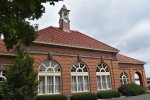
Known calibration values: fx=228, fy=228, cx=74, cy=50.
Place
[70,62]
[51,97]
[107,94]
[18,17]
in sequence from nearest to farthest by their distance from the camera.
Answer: [18,17] → [51,97] → [70,62] → [107,94]

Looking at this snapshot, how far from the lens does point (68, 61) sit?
27.0 meters

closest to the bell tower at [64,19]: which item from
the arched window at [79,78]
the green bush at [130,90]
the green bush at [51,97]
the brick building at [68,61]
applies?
the brick building at [68,61]

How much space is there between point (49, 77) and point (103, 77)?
781 centimetres

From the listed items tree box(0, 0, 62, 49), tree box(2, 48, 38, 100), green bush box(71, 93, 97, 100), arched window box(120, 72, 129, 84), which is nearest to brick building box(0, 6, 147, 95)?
green bush box(71, 93, 97, 100)

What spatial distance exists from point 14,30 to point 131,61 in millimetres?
27599

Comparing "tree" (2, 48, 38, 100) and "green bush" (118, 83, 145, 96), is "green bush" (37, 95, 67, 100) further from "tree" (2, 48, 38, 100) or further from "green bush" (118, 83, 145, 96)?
"green bush" (118, 83, 145, 96)

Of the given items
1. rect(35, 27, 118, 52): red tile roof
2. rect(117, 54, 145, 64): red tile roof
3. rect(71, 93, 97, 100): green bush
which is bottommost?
rect(71, 93, 97, 100): green bush

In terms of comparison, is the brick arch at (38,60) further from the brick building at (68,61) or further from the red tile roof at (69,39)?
the red tile roof at (69,39)

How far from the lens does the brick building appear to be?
2491 cm

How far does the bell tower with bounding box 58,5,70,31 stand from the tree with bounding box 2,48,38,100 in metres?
11.1

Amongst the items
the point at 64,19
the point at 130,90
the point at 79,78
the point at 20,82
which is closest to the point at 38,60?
the point at 20,82

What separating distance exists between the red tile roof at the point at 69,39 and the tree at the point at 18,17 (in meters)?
12.0

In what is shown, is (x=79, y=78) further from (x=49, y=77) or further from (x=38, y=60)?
(x=38, y=60)

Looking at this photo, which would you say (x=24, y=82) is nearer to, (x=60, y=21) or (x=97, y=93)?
(x=97, y=93)
